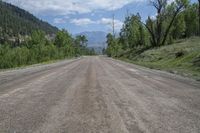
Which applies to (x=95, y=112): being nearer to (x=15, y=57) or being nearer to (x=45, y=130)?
(x=45, y=130)

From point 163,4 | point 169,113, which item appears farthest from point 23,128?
point 163,4

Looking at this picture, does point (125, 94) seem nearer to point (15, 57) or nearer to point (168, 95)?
point (168, 95)

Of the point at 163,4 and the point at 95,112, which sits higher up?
the point at 163,4

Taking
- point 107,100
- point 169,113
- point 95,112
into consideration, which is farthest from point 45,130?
point 107,100

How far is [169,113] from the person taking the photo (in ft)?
26.3

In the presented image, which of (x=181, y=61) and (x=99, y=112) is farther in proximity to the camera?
(x=181, y=61)

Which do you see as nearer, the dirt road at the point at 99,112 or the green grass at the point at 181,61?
the dirt road at the point at 99,112

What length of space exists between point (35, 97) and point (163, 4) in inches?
1957

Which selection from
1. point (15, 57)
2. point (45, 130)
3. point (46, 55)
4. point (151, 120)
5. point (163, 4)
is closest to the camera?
point (45, 130)

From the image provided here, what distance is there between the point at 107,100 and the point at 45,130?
3.84 meters

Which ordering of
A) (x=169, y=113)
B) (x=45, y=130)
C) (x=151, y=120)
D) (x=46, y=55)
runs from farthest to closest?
1. (x=46, y=55)
2. (x=169, y=113)
3. (x=151, y=120)
4. (x=45, y=130)

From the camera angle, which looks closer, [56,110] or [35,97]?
[56,110]

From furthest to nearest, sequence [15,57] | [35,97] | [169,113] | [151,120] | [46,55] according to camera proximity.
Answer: [46,55] → [15,57] → [35,97] → [169,113] → [151,120]

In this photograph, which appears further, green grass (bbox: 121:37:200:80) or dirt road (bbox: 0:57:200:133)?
green grass (bbox: 121:37:200:80)
